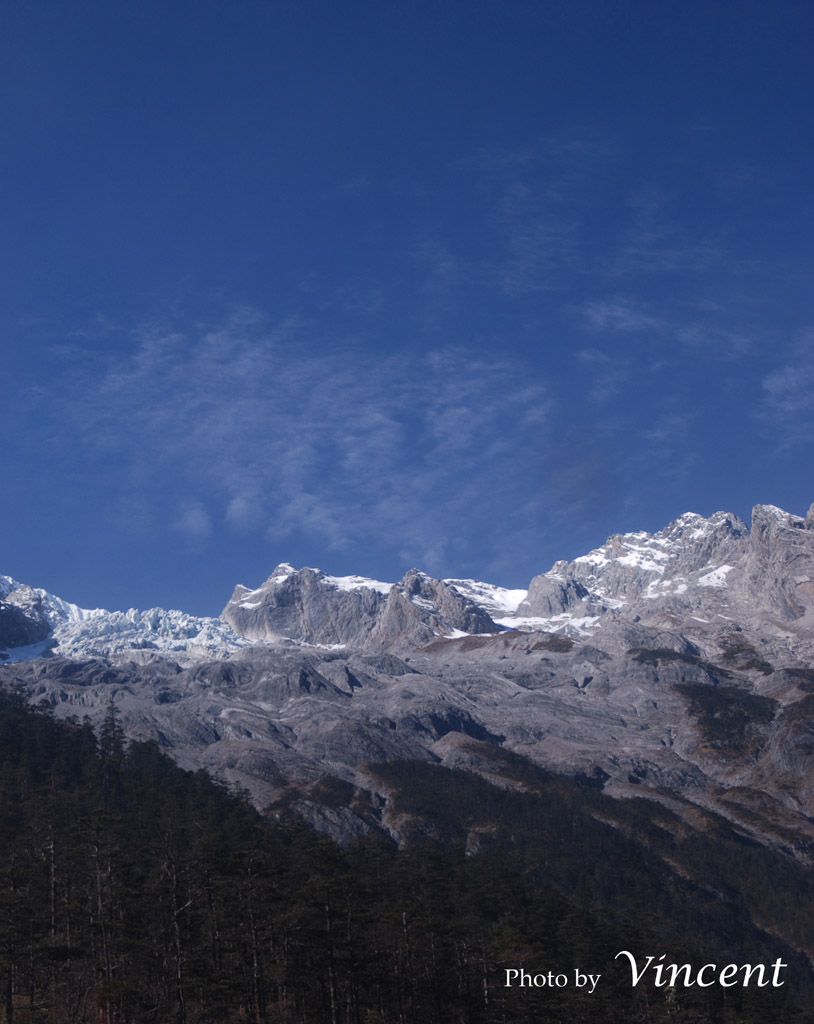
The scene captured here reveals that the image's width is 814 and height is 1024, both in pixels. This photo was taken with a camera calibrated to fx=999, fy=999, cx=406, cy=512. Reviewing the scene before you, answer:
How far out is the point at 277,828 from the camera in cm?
13575

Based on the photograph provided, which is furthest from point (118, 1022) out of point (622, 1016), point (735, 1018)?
point (735, 1018)

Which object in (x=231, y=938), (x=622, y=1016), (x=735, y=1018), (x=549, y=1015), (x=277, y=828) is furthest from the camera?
(x=277, y=828)

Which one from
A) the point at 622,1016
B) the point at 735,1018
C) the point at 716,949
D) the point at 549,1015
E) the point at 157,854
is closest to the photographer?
the point at 549,1015

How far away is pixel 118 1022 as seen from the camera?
71.4 m

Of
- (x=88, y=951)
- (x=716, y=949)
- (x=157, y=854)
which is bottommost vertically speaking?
(x=716, y=949)

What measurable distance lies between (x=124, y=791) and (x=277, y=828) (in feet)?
164

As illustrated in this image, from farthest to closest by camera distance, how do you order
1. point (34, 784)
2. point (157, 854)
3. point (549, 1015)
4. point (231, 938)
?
point (34, 784)
point (157, 854)
point (549, 1015)
point (231, 938)

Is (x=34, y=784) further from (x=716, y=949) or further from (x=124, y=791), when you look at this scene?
(x=716, y=949)

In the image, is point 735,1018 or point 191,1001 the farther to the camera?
point 735,1018

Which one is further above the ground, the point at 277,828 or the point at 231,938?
the point at 277,828

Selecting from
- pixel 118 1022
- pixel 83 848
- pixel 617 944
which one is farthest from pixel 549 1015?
pixel 83 848

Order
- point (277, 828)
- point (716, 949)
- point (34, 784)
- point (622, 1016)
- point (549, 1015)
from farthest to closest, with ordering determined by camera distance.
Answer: point (716, 949)
point (34, 784)
point (277, 828)
point (622, 1016)
point (549, 1015)

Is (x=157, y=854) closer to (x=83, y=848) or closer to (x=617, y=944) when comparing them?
(x=83, y=848)

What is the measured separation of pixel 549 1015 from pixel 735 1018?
38765 millimetres
